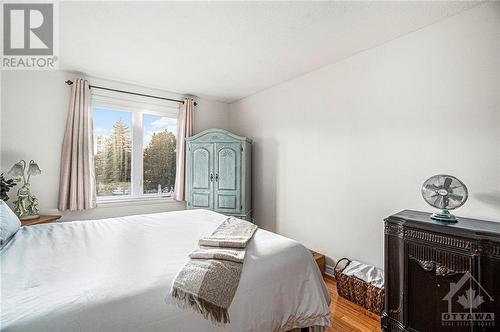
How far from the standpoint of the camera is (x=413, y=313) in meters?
1.68

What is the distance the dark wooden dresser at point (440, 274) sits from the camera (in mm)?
1412

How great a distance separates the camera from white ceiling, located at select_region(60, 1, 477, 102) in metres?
1.83

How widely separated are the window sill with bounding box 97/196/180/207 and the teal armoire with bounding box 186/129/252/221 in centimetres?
A: 44

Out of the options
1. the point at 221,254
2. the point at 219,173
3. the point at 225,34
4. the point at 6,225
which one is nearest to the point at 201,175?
the point at 219,173

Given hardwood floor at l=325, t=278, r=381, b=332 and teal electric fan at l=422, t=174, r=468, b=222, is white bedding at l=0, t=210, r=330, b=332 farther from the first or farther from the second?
teal electric fan at l=422, t=174, r=468, b=222

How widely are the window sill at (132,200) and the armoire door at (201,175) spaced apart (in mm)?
479

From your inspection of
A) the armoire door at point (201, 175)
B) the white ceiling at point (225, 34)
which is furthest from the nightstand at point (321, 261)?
the white ceiling at point (225, 34)

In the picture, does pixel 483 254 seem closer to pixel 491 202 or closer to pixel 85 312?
pixel 491 202

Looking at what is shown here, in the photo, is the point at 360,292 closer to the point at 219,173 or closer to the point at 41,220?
the point at 219,173

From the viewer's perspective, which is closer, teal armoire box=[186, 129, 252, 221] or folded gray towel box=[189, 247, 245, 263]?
folded gray towel box=[189, 247, 245, 263]

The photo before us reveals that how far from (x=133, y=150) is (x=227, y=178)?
1529 mm

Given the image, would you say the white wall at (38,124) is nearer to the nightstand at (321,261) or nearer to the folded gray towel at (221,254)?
the folded gray towel at (221,254)

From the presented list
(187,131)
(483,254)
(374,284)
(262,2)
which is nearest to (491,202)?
(483,254)

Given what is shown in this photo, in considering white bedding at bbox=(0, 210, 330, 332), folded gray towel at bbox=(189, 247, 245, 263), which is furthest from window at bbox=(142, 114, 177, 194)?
folded gray towel at bbox=(189, 247, 245, 263)
